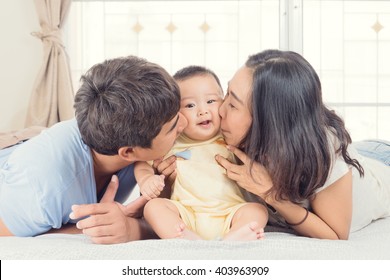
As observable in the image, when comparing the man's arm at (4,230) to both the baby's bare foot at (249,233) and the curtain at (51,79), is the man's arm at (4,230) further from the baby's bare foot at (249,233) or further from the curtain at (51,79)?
the curtain at (51,79)

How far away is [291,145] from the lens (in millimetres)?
1354

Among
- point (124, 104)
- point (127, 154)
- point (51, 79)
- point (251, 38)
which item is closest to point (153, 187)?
point (127, 154)

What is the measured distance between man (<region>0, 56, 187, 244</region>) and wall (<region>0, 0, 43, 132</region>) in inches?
110

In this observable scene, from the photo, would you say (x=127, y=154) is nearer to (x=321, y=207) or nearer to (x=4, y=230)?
(x=4, y=230)

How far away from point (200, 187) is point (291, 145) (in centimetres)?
31

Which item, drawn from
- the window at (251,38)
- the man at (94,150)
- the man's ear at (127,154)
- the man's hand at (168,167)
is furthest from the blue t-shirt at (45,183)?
the window at (251,38)

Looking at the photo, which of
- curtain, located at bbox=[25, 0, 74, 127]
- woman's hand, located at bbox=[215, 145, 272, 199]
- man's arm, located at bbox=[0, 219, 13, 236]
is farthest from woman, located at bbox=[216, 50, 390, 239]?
curtain, located at bbox=[25, 0, 74, 127]

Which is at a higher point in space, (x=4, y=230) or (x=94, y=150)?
(x=94, y=150)

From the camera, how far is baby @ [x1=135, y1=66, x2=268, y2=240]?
53.9 inches

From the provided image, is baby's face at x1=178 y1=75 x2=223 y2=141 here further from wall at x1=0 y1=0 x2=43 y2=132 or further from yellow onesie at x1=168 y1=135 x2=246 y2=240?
wall at x1=0 y1=0 x2=43 y2=132

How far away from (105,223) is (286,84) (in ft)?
2.00

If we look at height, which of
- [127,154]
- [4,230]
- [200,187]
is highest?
[127,154]

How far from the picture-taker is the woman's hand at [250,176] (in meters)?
1.41

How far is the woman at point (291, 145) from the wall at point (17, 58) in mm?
3076
